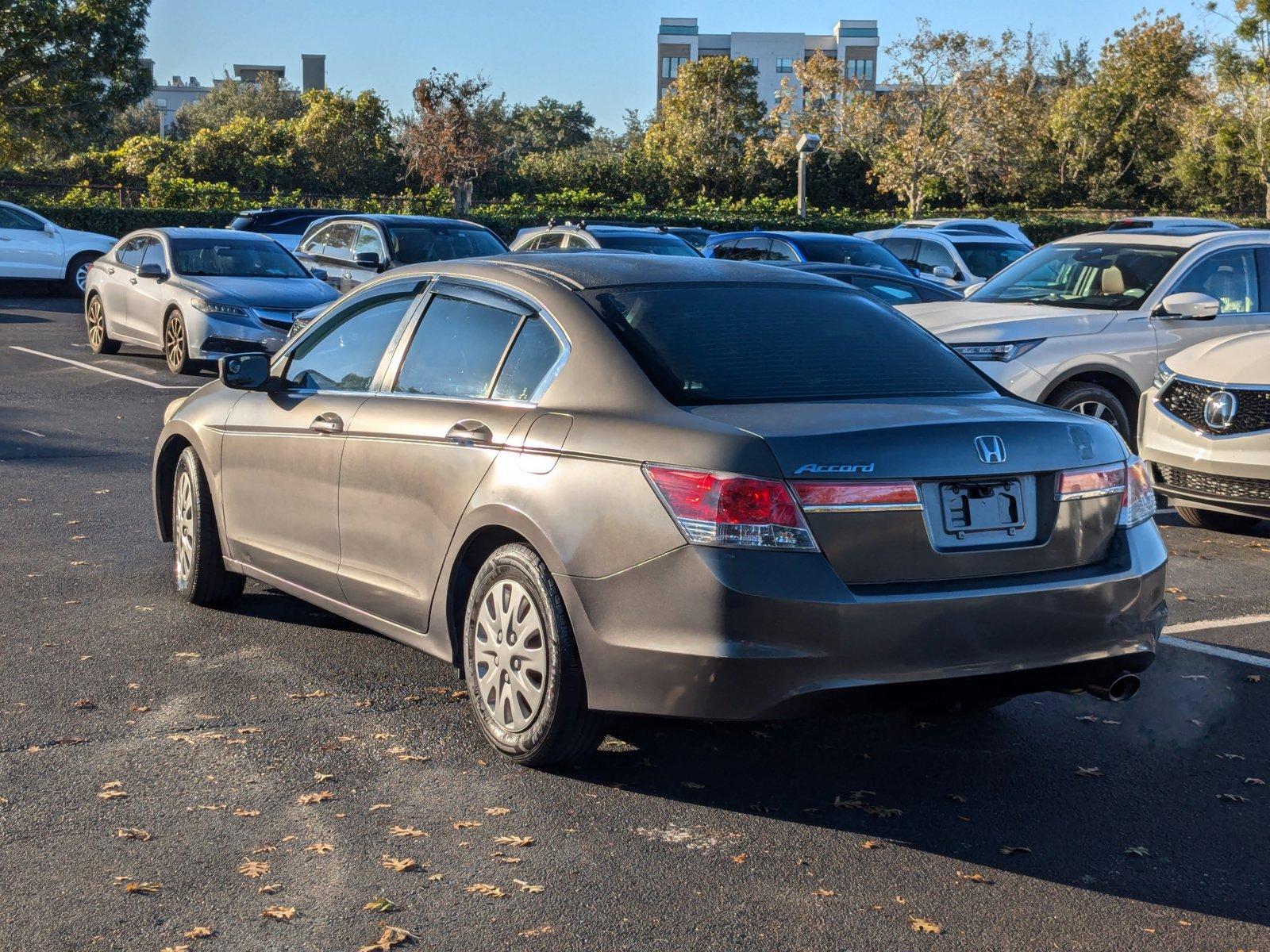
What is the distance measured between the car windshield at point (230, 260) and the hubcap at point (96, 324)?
186cm

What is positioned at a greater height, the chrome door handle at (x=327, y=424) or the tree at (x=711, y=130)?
the tree at (x=711, y=130)

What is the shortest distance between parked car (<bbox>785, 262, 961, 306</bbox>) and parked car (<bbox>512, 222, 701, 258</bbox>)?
2.66 meters

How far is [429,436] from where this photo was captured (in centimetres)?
525

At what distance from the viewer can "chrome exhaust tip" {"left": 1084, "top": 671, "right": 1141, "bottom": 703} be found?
4.70 metres

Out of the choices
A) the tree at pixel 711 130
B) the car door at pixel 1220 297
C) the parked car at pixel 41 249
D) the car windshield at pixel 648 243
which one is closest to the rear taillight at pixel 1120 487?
the car door at pixel 1220 297

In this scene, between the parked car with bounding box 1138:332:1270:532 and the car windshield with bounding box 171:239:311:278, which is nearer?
the parked car with bounding box 1138:332:1270:532

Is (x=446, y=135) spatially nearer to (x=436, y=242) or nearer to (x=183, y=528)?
(x=436, y=242)

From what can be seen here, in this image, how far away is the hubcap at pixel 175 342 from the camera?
53.2ft

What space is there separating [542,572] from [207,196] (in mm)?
33962

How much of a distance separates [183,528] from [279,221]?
20.9 meters

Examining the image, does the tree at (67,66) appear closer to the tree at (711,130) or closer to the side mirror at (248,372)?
the tree at (711,130)

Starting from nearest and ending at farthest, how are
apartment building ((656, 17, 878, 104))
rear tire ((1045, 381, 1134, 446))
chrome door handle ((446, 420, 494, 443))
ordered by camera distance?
chrome door handle ((446, 420, 494, 443))
rear tire ((1045, 381, 1134, 446))
apartment building ((656, 17, 878, 104))

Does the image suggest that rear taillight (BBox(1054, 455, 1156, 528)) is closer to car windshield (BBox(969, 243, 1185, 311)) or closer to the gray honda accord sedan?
the gray honda accord sedan

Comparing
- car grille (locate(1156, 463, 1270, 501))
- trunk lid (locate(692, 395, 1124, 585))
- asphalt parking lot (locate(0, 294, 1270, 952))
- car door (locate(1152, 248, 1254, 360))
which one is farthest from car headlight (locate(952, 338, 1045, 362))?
trunk lid (locate(692, 395, 1124, 585))
